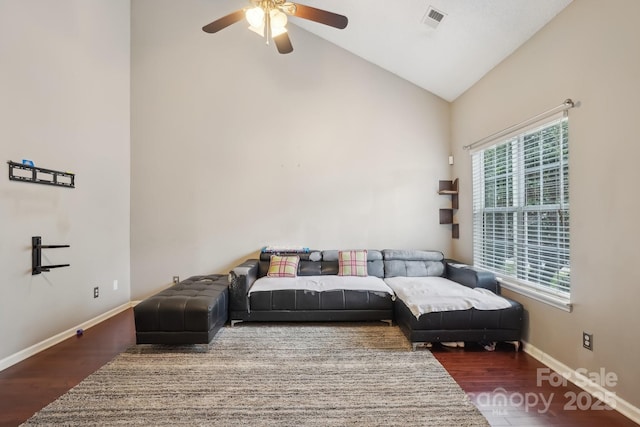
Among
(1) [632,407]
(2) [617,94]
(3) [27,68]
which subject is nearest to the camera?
(1) [632,407]

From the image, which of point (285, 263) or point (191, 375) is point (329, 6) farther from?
point (191, 375)

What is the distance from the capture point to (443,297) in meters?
2.65

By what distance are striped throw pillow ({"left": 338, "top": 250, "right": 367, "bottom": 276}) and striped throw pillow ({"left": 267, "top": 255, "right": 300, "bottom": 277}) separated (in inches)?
24.0

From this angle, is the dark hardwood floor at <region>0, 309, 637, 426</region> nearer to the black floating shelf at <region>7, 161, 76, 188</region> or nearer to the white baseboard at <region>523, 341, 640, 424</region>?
the white baseboard at <region>523, 341, 640, 424</region>

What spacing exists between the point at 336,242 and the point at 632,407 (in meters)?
3.00

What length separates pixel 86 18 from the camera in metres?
3.07

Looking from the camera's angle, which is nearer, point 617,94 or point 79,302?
point 617,94

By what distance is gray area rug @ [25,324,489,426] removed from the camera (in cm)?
166

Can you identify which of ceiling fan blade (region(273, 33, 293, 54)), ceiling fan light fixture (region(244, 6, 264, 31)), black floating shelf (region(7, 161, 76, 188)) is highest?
ceiling fan blade (region(273, 33, 293, 54))

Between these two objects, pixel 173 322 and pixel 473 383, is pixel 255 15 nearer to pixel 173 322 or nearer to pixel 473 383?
pixel 173 322

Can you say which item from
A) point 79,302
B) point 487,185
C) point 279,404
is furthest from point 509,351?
point 79,302

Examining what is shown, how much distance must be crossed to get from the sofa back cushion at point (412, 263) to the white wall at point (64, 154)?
12.0ft

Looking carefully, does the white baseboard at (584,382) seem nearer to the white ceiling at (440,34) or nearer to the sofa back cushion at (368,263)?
the sofa back cushion at (368,263)

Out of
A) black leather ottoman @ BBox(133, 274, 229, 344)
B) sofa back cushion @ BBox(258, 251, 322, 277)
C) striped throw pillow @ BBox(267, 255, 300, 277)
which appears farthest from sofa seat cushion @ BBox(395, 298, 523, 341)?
black leather ottoman @ BBox(133, 274, 229, 344)
